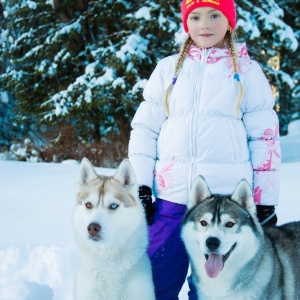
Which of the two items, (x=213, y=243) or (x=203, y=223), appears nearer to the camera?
(x=213, y=243)

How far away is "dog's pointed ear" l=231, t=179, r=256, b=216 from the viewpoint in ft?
7.82

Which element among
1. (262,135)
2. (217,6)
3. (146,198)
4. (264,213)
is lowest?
(264,213)

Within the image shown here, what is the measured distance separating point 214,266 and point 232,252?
13 centimetres

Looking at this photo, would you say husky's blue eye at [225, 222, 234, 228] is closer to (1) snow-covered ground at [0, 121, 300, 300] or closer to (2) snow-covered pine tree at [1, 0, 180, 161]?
(1) snow-covered ground at [0, 121, 300, 300]

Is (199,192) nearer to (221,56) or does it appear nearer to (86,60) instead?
(221,56)

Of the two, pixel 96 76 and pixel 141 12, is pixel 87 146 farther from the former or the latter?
pixel 141 12

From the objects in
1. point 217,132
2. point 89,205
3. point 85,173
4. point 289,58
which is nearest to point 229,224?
point 217,132

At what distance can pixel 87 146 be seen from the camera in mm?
10031

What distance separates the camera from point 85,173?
2.61m

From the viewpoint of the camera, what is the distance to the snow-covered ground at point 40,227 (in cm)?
344

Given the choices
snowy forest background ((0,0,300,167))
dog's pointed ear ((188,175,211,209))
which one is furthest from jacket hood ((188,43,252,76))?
snowy forest background ((0,0,300,167))

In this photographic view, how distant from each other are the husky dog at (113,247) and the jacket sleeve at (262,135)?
0.81m

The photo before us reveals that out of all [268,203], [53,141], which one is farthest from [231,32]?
[53,141]

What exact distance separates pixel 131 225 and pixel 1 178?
4738mm
